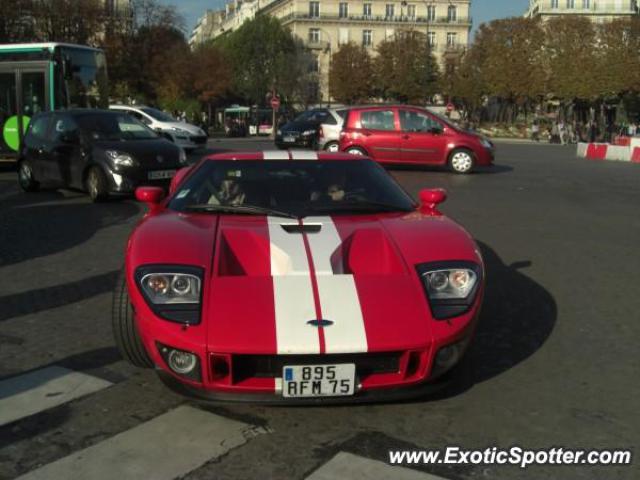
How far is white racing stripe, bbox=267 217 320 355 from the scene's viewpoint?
124 inches

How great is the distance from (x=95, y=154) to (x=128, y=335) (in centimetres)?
804

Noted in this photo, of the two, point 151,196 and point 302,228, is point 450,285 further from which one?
point 151,196

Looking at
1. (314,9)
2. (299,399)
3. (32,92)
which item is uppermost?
(314,9)

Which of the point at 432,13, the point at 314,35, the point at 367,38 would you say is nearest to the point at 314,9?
the point at 314,35

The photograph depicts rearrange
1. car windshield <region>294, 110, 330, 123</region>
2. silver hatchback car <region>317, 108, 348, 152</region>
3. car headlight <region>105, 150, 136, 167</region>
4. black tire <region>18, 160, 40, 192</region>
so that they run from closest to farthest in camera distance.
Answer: car headlight <region>105, 150, 136, 167</region> → black tire <region>18, 160, 40, 192</region> → silver hatchback car <region>317, 108, 348, 152</region> → car windshield <region>294, 110, 330, 123</region>

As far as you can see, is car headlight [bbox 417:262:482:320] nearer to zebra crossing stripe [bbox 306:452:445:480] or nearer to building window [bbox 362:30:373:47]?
zebra crossing stripe [bbox 306:452:445:480]

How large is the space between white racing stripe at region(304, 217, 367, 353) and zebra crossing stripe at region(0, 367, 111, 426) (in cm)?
132

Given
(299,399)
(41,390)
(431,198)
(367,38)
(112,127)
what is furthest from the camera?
(367,38)

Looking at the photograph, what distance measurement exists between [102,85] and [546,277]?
1560 cm

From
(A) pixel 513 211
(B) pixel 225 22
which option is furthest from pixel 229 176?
(B) pixel 225 22

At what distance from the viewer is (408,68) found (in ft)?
239

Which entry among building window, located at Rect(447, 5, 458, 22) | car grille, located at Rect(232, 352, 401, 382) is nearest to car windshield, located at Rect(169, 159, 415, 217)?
car grille, located at Rect(232, 352, 401, 382)

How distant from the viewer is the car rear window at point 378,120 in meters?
18.0

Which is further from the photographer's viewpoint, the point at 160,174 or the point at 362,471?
the point at 160,174
